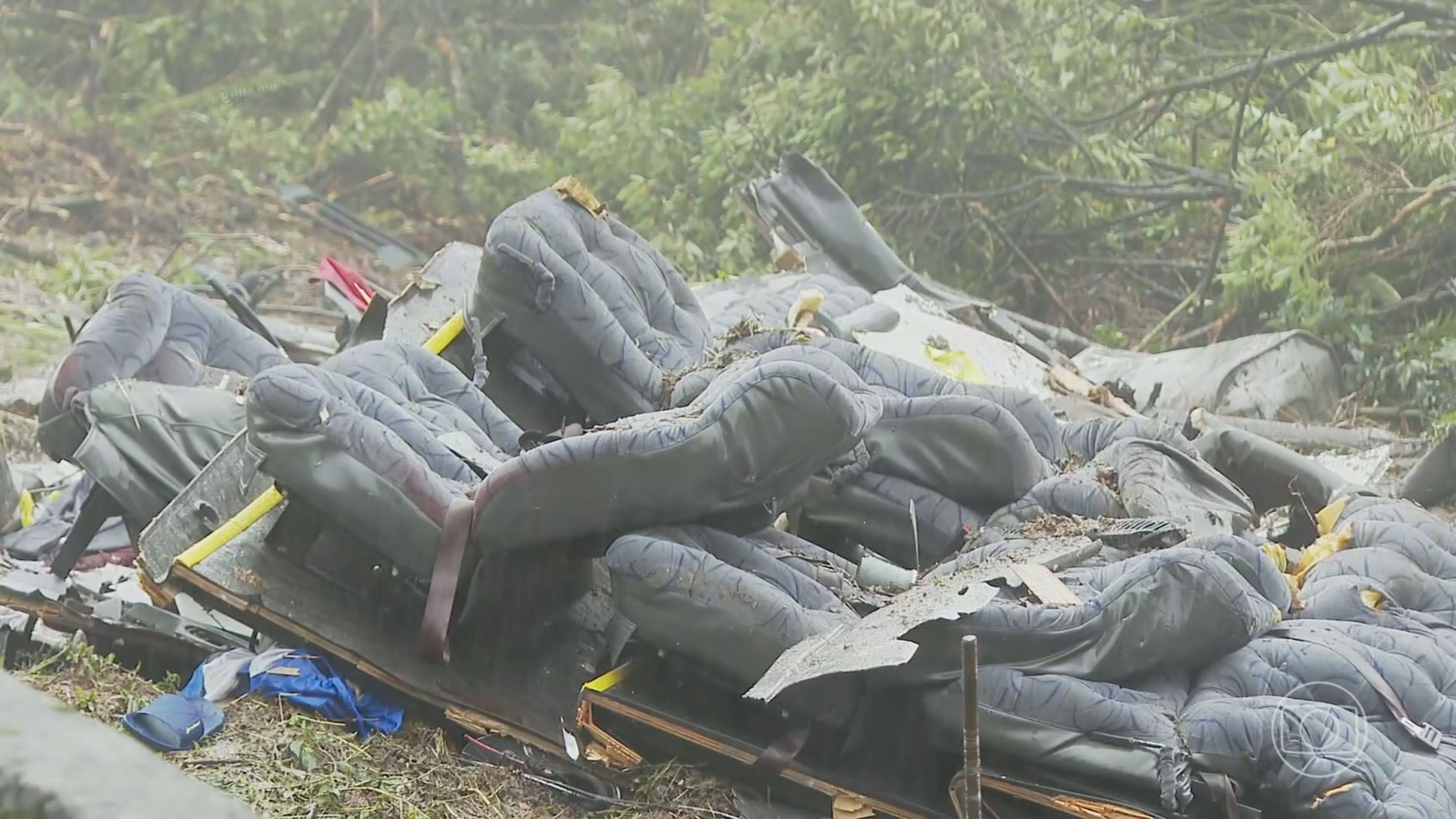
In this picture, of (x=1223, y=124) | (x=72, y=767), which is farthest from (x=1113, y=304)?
(x=72, y=767)

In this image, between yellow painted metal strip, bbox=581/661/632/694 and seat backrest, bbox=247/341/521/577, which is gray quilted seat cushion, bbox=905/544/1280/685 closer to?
yellow painted metal strip, bbox=581/661/632/694

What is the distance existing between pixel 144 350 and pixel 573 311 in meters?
1.25

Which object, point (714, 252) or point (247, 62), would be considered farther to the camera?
point (247, 62)

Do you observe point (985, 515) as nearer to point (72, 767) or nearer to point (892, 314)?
point (892, 314)

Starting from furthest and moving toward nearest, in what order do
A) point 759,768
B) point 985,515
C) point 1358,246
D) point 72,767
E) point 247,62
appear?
point 247,62 < point 1358,246 < point 985,515 < point 759,768 < point 72,767

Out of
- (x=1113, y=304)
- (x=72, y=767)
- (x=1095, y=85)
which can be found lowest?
(x=1113, y=304)

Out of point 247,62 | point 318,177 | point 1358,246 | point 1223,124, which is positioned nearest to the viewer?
point 1358,246

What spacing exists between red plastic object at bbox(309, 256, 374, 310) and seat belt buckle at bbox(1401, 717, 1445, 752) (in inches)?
140

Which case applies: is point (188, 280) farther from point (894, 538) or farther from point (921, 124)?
point (894, 538)

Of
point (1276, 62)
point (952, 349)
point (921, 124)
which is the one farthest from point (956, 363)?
point (1276, 62)

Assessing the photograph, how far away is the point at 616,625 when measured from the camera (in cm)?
295

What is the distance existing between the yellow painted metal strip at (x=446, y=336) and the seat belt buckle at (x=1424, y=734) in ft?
7.40

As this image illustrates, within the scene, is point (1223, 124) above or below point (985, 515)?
below

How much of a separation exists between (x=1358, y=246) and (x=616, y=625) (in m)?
4.92
